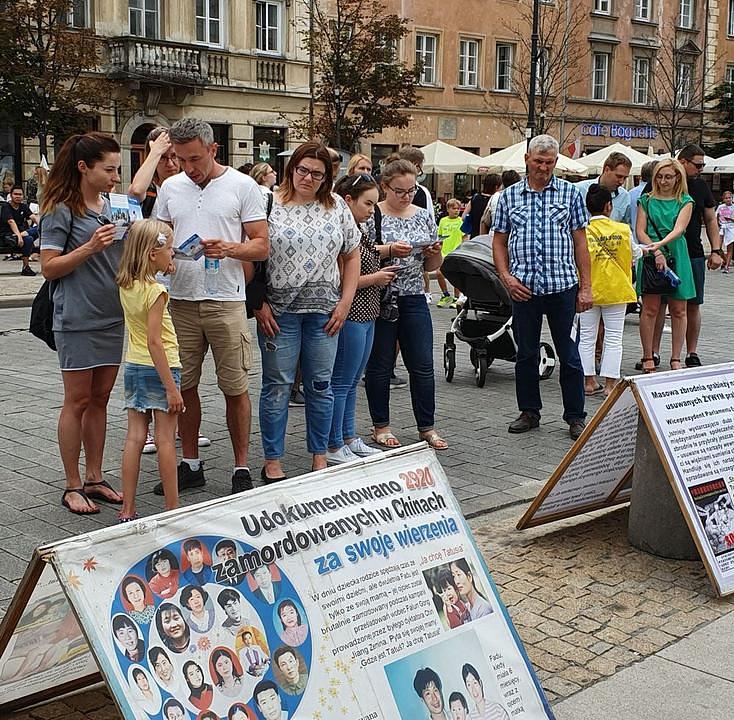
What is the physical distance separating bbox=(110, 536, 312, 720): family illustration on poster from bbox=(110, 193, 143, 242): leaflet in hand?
274cm

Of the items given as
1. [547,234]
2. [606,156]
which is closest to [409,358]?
[547,234]

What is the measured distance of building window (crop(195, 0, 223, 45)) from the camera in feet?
107

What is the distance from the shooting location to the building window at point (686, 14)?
49781 mm

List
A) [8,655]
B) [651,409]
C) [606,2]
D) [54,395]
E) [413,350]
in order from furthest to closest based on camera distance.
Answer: [606,2], [54,395], [413,350], [651,409], [8,655]

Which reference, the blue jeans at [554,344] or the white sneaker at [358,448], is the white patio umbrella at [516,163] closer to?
the blue jeans at [554,344]

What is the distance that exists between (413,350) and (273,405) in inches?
52.2

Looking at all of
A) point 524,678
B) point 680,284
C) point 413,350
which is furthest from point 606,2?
point 524,678

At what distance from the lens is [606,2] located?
46250 mm

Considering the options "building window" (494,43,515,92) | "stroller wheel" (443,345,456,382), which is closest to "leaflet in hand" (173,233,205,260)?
"stroller wheel" (443,345,456,382)

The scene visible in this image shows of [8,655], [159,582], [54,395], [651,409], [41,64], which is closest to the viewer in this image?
[159,582]

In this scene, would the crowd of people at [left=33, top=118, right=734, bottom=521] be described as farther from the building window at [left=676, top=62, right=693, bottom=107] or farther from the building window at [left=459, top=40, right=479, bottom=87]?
the building window at [left=676, top=62, right=693, bottom=107]

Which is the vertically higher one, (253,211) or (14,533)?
(253,211)

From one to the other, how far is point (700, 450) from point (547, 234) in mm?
2854

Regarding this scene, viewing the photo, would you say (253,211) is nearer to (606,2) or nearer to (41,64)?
(41,64)
